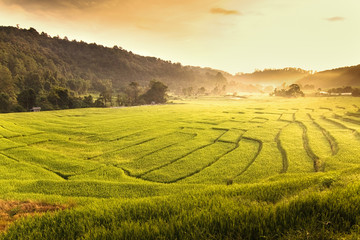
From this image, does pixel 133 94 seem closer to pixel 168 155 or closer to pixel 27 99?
pixel 27 99

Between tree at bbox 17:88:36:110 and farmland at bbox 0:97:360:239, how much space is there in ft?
119

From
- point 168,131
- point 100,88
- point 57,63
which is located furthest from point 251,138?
point 57,63

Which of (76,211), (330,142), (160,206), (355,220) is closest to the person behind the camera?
(355,220)

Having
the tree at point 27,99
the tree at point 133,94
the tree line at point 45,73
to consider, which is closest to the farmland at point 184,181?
the tree at point 27,99

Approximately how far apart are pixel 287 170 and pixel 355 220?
12.0 m

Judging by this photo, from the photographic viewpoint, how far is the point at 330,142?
20.7m

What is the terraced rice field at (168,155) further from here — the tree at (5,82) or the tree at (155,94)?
the tree at (155,94)

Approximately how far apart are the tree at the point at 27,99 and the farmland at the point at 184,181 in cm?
3634

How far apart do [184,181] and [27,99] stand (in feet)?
210

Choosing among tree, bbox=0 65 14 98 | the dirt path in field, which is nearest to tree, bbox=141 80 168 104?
tree, bbox=0 65 14 98

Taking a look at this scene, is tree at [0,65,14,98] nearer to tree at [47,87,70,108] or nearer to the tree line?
the tree line

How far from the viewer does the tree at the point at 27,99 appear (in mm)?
56750

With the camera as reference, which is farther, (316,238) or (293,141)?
(293,141)

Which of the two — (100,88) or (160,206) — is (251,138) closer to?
(160,206)
